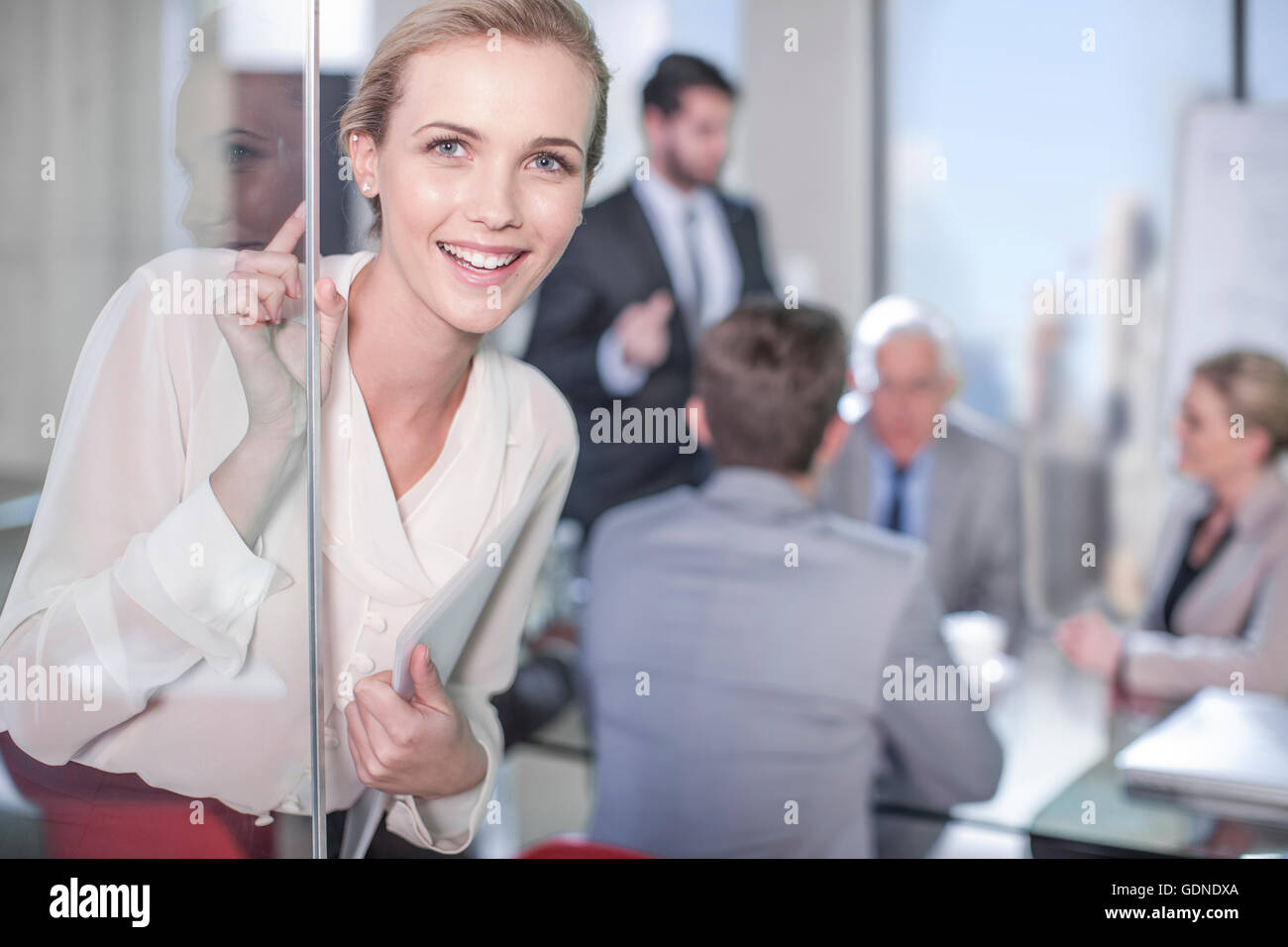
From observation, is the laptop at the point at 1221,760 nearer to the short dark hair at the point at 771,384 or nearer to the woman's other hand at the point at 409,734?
the short dark hair at the point at 771,384

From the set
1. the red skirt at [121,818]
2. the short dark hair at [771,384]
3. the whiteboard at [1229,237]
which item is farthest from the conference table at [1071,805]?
the whiteboard at [1229,237]

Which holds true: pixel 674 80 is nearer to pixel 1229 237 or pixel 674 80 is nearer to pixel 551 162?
pixel 551 162

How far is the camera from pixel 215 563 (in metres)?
1.16

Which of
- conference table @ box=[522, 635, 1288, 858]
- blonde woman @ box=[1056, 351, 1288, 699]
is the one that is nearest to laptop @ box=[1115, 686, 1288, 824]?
conference table @ box=[522, 635, 1288, 858]

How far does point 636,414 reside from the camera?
2.48 metres

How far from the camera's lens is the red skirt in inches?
47.5

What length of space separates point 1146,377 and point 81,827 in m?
3.31

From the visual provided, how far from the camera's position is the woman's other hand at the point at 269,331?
1153 millimetres

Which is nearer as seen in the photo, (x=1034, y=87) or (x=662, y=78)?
(x=662, y=78)

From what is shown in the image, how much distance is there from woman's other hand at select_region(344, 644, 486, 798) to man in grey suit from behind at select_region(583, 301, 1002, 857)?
50 centimetres

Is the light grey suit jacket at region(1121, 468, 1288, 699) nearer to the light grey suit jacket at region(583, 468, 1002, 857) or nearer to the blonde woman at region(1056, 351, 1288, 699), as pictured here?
the blonde woman at region(1056, 351, 1288, 699)

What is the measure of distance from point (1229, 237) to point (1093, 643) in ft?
6.22
